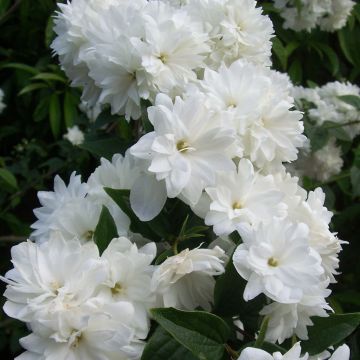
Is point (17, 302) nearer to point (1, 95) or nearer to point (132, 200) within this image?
point (132, 200)

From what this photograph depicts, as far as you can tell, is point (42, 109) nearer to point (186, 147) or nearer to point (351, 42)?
point (351, 42)

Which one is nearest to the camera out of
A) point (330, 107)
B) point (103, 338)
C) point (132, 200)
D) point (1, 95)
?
point (103, 338)

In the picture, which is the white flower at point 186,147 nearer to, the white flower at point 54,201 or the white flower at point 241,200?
the white flower at point 241,200

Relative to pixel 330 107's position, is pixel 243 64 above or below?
above

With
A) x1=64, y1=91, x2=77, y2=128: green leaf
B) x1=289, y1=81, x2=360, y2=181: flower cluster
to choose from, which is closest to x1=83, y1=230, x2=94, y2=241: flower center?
x1=289, y1=81, x2=360, y2=181: flower cluster

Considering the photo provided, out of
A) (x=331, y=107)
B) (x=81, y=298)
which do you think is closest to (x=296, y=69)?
(x=331, y=107)

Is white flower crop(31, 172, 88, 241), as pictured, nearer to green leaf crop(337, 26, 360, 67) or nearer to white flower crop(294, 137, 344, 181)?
white flower crop(294, 137, 344, 181)

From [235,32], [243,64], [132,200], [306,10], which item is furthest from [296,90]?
[132,200]
